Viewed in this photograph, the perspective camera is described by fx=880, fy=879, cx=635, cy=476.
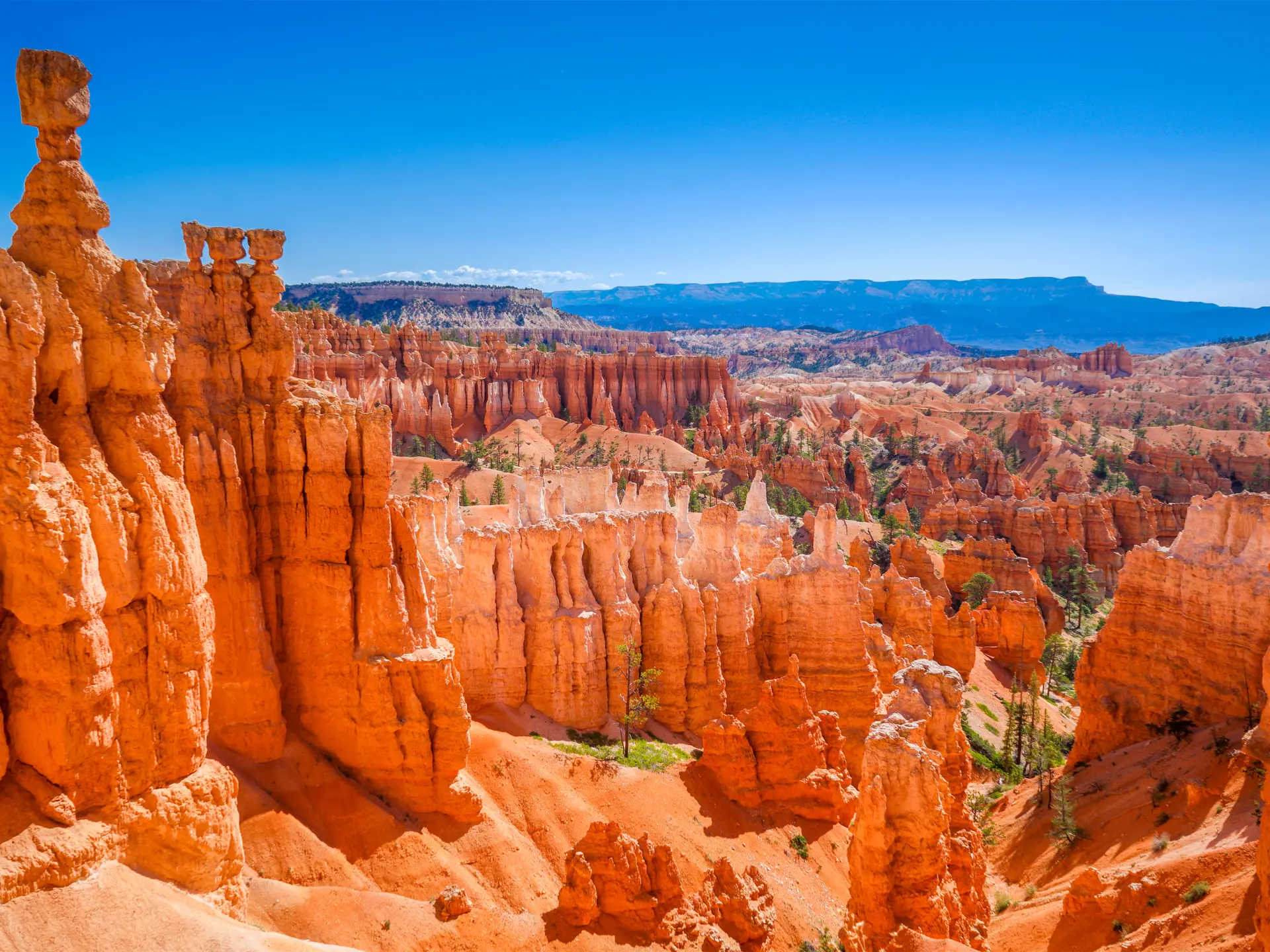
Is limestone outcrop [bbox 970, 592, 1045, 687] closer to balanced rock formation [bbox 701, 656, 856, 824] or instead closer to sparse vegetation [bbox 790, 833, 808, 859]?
balanced rock formation [bbox 701, 656, 856, 824]

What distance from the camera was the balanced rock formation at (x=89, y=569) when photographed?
9211 mm

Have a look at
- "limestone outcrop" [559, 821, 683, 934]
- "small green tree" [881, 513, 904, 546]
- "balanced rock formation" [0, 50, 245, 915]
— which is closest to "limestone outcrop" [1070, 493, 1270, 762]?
"limestone outcrop" [559, 821, 683, 934]

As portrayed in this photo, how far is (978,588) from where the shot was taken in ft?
154

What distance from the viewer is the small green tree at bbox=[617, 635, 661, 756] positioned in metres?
24.3

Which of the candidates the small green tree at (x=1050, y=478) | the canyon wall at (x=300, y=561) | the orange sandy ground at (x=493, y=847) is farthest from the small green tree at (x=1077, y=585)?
the canyon wall at (x=300, y=561)

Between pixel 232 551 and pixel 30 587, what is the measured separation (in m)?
5.67

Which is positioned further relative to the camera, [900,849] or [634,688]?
[634,688]

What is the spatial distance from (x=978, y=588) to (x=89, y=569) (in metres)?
44.7

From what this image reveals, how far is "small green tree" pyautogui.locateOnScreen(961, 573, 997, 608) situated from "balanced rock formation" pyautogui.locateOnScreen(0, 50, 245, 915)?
4212cm

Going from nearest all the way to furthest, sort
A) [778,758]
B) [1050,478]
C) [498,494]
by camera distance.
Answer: [778,758] → [498,494] → [1050,478]

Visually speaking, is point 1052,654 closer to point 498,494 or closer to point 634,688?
point 634,688

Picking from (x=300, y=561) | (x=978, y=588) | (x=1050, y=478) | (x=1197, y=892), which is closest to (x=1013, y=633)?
(x=978, y=588)

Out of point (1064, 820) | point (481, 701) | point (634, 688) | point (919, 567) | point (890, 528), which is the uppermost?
point (481, 701)

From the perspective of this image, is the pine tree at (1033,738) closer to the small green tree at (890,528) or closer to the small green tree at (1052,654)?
the small green tree at (1052,654)
